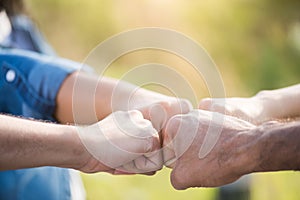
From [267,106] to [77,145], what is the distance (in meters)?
0.41

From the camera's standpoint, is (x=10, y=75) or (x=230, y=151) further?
(x=10, y=75)

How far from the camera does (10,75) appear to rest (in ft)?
4.72

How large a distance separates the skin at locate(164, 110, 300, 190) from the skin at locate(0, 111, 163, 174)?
1.9 inches

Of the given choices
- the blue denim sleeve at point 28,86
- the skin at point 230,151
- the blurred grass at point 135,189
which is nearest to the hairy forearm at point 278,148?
the skin at point 230,151

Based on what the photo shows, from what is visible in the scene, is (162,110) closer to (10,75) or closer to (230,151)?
(230,151)

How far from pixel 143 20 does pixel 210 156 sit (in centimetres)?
206

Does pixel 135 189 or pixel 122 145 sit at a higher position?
pixel 122 145

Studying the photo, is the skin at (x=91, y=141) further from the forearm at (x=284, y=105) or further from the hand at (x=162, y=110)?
the forearm at (x=284, y=105)

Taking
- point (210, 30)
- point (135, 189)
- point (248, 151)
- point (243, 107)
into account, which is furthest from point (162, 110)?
point (210, 30)

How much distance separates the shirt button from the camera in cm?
143

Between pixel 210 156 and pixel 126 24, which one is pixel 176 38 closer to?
pixel 126 24

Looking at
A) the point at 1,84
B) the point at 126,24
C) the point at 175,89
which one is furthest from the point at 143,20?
the point at 1,84

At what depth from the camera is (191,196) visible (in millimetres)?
2182

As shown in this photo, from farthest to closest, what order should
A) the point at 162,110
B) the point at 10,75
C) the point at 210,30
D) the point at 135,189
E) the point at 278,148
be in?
the point at 210,30
the point at 135,189
the point at 10,75
the point at 162,110
the point at 278,148
